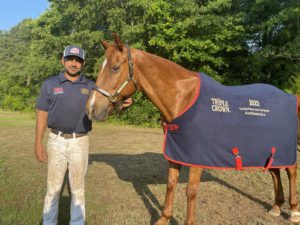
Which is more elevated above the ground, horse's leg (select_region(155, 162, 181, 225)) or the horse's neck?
the horse's neck

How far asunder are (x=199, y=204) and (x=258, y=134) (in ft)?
5.58

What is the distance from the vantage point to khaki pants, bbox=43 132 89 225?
365 cm

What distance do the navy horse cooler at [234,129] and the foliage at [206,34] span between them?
13154 millimetres

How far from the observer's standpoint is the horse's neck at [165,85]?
360 cm

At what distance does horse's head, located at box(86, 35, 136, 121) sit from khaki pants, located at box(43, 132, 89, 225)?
0.55 metres

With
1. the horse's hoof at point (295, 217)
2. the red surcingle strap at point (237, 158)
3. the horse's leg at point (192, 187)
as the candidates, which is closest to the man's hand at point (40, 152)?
the horse's leg at point (192, 187)

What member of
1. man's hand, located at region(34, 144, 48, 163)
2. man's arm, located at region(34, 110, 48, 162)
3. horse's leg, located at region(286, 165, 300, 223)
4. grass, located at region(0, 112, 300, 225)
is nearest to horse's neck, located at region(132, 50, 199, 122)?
man's arm, located at region(34, 110, 48, 162)

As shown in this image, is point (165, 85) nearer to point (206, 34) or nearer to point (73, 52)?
point (73, 52)

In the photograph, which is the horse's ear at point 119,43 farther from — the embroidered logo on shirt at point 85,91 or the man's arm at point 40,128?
the man's arm at point 40,128

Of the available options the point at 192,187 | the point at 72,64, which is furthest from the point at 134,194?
the point at 72,64

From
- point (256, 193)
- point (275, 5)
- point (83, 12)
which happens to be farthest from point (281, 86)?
point (256, 193)

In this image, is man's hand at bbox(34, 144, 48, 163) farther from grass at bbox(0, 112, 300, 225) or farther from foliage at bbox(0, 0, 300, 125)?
foliage at bbox(0, 0, 300, 125)

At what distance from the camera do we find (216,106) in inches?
145

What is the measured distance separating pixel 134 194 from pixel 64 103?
8.45ft
